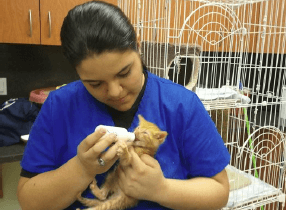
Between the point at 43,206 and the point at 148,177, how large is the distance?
0.28 m

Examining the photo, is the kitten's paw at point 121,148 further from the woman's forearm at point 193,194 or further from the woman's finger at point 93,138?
the woman's forearm at point 193,194

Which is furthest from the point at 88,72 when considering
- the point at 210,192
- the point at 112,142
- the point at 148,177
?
the point at 210,192

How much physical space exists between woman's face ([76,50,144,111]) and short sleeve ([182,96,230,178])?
185 millimetres

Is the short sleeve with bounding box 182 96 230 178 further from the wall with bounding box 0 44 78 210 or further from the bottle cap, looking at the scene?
the wall with bounding box 0 44 78 210

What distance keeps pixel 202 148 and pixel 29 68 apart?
4.86ft

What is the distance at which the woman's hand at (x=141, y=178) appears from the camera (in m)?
0.59

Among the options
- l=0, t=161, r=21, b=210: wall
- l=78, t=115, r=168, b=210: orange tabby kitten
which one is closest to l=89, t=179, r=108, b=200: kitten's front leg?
l=78, t=115, r=168, b=210: orange tabby kitten

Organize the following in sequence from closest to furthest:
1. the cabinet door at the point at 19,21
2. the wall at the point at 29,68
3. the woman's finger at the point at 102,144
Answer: the woman's finger at the point at 102,144 < the cabinet door at the point at 19,21 < the wall at the point at 29,68

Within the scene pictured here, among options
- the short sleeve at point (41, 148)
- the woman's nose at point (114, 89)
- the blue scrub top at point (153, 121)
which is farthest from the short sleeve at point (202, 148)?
the short sleeve at point (41, 148)

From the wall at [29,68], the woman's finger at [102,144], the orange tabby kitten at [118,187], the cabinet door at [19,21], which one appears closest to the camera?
the woman's finger at [102,144]

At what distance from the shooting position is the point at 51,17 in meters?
1.52

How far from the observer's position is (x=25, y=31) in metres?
1.46

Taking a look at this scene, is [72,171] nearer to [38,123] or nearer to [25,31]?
[38,123]

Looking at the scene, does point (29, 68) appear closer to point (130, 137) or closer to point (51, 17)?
point (51, 17)
